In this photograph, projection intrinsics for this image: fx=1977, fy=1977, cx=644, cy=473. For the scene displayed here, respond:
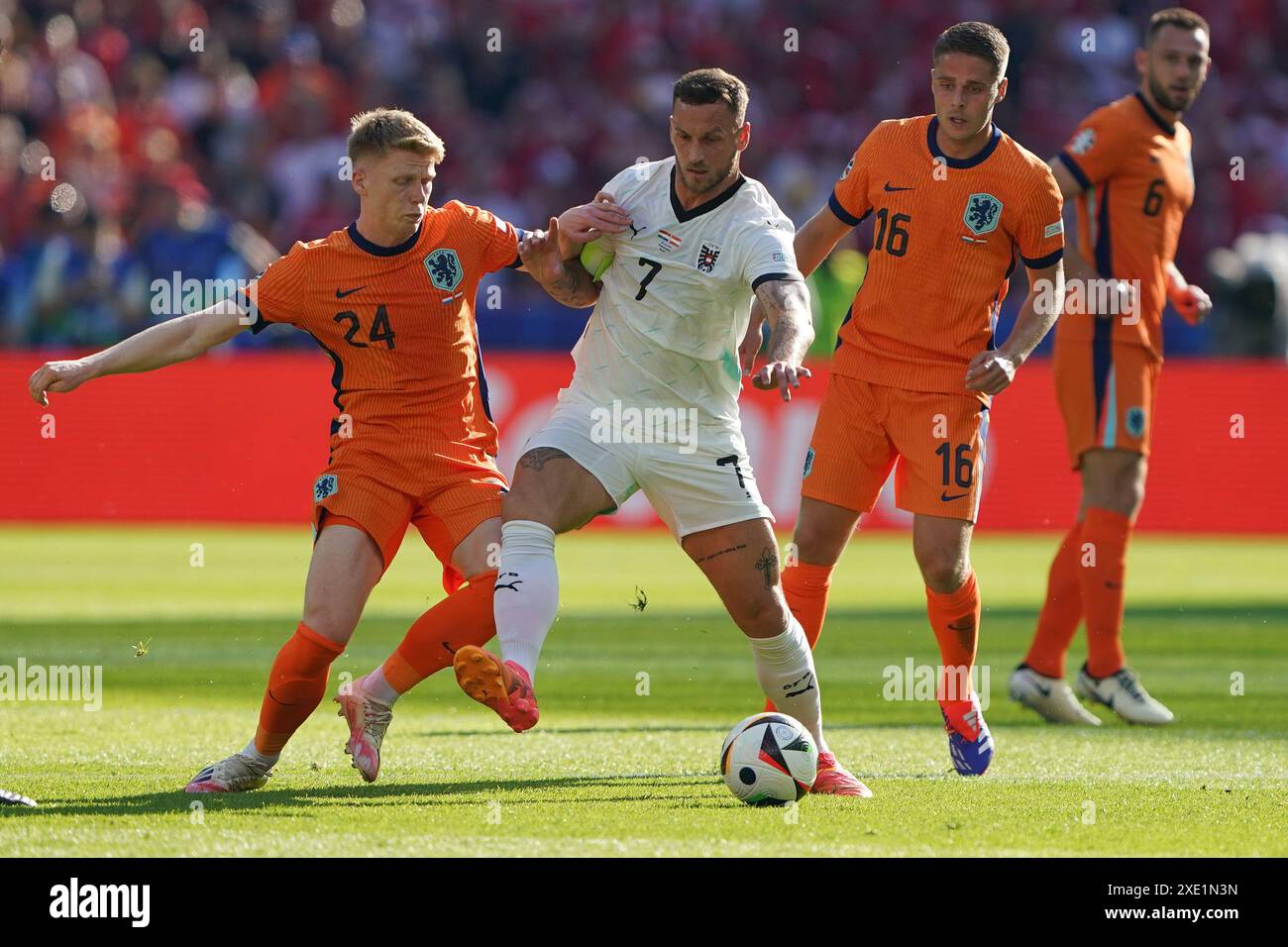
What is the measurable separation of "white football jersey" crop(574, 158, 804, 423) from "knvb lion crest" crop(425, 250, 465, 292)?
0.52 meters

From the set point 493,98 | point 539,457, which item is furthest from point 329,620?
point 493,98

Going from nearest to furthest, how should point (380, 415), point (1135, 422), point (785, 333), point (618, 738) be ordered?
point (785, 333), point (380, 415), point (618, 738), point (1135, 422)

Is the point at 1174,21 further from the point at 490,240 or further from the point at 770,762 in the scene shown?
the point at 770,762

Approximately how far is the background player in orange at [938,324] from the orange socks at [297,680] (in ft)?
5.64

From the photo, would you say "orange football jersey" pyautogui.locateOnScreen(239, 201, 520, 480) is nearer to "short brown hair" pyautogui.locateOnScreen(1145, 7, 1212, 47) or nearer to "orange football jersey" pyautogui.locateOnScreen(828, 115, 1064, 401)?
"orange football jersey" pyautogui.locateOnScreen(828, 115, 1064, 401)

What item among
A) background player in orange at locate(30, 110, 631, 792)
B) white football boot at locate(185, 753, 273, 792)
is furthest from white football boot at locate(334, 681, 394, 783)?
white football boot at locate(185, 753, 273, 792)

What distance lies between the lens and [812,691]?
20.9ft

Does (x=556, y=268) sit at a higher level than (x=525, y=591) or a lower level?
higher

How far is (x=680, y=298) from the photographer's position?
6.23 meters

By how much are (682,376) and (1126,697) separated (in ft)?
10.3

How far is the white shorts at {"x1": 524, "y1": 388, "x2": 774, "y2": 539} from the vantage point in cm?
611

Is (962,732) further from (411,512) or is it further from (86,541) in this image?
(86,541)

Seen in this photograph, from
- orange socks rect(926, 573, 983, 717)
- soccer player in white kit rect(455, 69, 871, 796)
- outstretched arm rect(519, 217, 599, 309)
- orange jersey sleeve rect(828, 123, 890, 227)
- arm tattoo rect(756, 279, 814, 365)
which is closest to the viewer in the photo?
arm tattoo rect(756, 279, 814, 365)
